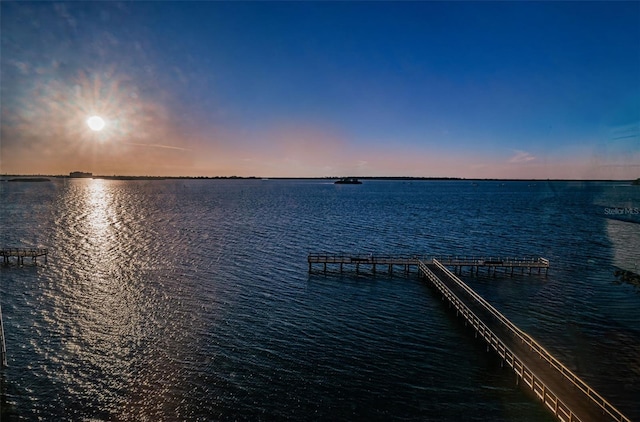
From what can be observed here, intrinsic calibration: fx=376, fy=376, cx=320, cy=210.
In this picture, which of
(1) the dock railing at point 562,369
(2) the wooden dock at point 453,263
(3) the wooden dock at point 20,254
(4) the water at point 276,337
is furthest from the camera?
(3) the wooden dock at point 20,254

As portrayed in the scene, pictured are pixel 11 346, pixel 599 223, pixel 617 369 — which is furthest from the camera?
pixel 599 223

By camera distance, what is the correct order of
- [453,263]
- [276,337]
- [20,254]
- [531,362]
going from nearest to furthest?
[531,362], [276,337], [453,263], [20,254]

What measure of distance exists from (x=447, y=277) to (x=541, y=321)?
35.9 ft

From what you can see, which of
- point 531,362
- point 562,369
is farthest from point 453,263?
point 562,369

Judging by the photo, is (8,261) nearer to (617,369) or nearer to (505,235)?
(617,369)

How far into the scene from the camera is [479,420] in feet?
65.3

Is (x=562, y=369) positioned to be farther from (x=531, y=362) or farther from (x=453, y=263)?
(x=453, y=263)

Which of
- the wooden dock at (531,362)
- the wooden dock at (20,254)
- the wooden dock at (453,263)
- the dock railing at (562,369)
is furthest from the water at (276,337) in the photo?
the wooden dock at (453,263)

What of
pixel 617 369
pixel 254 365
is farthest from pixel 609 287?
pixel 254 365

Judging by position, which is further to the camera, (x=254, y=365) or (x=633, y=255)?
(x=633, y=255)

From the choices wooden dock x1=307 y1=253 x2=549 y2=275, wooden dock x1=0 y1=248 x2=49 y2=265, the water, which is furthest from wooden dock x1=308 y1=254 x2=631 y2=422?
wooden dock x1=0 y1=248 x2=49 y2=265

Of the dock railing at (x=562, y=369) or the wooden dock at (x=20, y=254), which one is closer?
the dock railing at (x=562, y=369)

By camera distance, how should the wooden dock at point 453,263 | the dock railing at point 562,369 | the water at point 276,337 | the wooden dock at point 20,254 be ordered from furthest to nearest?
the wooden dock at point 20,254 → the wooden dock at point 453,263 → the water at point 276,337 → the dock railing at point 562,369

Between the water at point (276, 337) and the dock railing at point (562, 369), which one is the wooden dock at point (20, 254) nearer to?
the water at point (276, 337)
